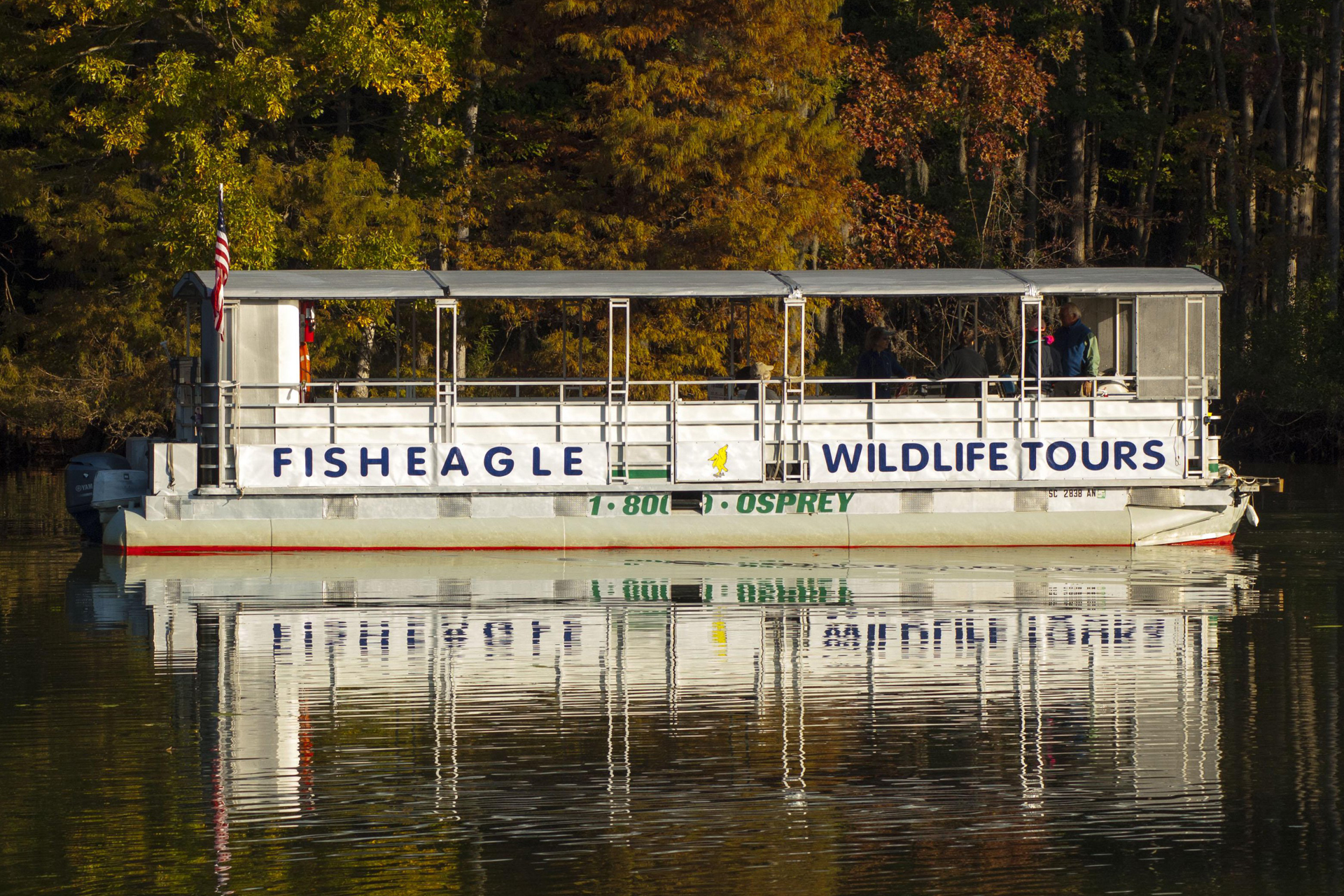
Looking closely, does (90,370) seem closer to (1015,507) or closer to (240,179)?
(240,179)

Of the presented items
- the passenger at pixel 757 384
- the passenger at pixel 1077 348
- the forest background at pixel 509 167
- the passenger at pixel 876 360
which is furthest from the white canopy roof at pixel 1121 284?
the forest background at pixel 509 167

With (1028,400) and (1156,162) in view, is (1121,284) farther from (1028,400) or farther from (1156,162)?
(1156,162)

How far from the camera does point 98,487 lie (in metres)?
22.1

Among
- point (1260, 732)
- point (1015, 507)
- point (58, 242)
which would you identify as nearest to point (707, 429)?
point (1015, 507)

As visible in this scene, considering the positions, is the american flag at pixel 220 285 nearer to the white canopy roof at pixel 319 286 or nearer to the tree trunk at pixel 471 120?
the white canopy roof at pixel 319 286

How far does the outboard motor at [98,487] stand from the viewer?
72.5 ft

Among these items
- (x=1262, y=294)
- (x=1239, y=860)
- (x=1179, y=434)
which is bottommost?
(x=1239, y=860)

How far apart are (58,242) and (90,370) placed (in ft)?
9.54

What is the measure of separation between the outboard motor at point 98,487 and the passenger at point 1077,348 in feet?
37.4

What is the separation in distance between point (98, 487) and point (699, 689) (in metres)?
11.3

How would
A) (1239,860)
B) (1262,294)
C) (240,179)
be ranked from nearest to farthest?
(1239,860) < (240,179) < (1262,294)

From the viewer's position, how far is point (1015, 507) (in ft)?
74.2

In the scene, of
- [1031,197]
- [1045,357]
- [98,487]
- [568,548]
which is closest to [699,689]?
[568,548]

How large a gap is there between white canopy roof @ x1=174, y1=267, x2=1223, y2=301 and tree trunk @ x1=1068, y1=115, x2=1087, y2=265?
28444 millimetres
